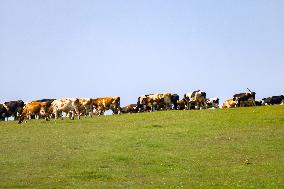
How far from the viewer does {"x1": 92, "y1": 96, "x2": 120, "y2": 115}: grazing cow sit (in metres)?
55.0

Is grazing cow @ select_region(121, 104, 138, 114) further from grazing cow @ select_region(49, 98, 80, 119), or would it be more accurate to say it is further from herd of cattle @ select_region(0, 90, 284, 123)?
grazing cow @ select_region(49, 98, 80, 119)

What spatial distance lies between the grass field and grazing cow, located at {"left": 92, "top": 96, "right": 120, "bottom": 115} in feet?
38.0

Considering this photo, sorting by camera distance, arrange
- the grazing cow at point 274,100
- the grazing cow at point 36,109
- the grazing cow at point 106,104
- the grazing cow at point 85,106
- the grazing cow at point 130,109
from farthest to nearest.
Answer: the grazing cow at point 274,100, the grazing cow at point 130,109, the grazing cow at point 106,104, the grazing cow at point 85,106, the grazing cow at point 36,109

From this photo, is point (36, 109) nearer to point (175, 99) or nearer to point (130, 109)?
point (130, 109)

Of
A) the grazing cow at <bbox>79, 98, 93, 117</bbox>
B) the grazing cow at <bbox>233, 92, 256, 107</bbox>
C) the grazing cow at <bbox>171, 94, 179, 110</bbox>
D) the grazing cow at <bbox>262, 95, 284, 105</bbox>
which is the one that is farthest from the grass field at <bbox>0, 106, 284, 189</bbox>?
the grazing cow at <bbox>262, 95, 284, 105</bbox>

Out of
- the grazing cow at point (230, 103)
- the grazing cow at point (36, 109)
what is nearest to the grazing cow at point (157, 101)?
the grazing cow at point (230, 103)

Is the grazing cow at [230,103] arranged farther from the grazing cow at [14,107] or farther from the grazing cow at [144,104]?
the grazing cow at [14,107]

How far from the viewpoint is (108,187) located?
21.5 meters

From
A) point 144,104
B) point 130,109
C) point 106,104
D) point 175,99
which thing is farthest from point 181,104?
point 106,104

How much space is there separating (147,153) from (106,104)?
2730 centimetres

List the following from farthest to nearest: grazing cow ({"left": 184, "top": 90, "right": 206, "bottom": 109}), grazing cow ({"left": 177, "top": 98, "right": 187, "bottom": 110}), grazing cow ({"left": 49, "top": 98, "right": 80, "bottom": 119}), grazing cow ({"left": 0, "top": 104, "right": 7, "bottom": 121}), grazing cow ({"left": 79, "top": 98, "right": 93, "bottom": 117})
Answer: grazing cow ({"left": 177, "top": 98, "right": 187, "bottom": 110}), grazing cow ({"left": 184, "top": 90, "right": 206, "bottom": 109}), grazing cow ({"left": 0, "top": 104, "right": 7, "bottom": 121}), grazing cow ({"left": 79, "top": 98, "right": 93, "bottom": 117}), grazing cow ({"left": 49, "top": 98, "right": 80, "bottom": 119})

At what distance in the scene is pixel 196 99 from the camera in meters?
60.8

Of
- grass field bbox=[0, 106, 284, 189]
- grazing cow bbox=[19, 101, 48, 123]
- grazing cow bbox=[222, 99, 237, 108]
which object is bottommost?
grass field bbox=[0, 106, 284, 189]

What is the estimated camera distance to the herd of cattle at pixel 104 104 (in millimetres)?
49000
